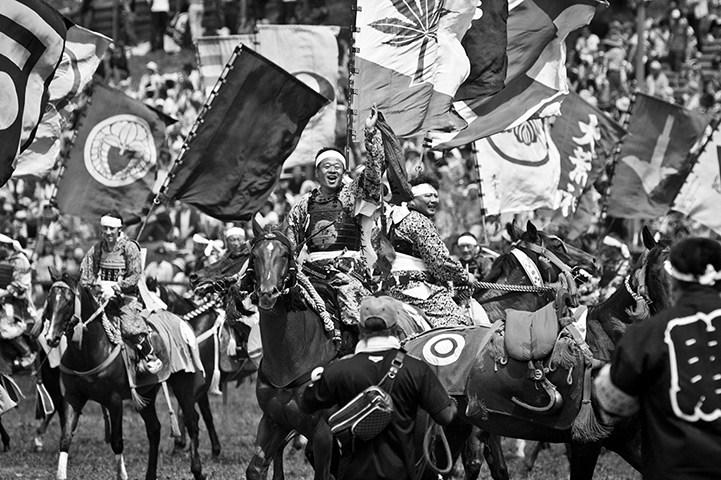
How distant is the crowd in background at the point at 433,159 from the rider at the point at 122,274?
124 inches

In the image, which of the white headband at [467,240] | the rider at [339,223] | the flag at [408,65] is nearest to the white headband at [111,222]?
the flag at [408,65]

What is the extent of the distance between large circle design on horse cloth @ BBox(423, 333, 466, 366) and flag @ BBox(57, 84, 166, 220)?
334 inches

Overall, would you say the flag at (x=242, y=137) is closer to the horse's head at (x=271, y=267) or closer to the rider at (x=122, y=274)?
the rider at (x=122, y=274)

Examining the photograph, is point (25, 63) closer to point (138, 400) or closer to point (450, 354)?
point (138, 400)

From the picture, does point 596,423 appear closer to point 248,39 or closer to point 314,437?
point 314,437

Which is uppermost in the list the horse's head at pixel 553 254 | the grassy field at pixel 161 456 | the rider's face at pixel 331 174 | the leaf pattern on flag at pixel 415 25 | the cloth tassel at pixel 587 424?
the leaf pattern on flag at pixel 415 25

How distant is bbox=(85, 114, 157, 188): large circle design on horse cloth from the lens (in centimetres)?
1842

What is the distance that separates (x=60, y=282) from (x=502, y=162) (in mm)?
7177

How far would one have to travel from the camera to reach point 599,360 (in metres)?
10.8

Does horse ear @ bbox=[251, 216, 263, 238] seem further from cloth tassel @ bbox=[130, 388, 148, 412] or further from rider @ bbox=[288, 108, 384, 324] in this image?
cloth tassel @ bbox=[130, 388, 148, 412]

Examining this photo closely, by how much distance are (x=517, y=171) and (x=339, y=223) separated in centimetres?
758

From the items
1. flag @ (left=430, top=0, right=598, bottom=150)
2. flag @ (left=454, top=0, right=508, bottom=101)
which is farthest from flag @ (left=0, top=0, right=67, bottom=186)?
flag @ (left=430, top=0, right=598, bottom=150)

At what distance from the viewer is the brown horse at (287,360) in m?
10.5

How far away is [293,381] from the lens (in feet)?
35.6
